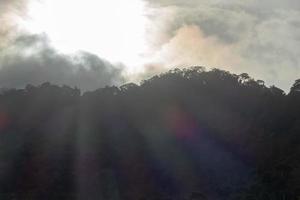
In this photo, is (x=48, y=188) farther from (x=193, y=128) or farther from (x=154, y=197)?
(x=193, y=128)

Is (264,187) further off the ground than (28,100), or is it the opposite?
(28,100)

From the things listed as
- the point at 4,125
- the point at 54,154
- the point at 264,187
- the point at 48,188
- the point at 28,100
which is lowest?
the point at 264,187

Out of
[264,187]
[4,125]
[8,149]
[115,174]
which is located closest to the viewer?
[264,187]

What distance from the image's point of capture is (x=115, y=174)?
13525cm

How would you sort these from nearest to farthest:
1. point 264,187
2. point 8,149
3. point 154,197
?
point 264,187
point 154,197
point 8,149

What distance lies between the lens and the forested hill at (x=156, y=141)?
126m

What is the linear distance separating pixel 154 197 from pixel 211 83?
167 ft

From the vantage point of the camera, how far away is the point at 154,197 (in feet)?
412

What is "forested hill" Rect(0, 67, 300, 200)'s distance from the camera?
126188 mm

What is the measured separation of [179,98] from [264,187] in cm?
5125

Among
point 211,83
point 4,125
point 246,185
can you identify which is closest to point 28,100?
point 4,125

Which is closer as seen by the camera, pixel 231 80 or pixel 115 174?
pixel 115 174

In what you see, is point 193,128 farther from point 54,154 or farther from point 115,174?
point 54,154

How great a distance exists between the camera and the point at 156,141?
Result: 146 meters
